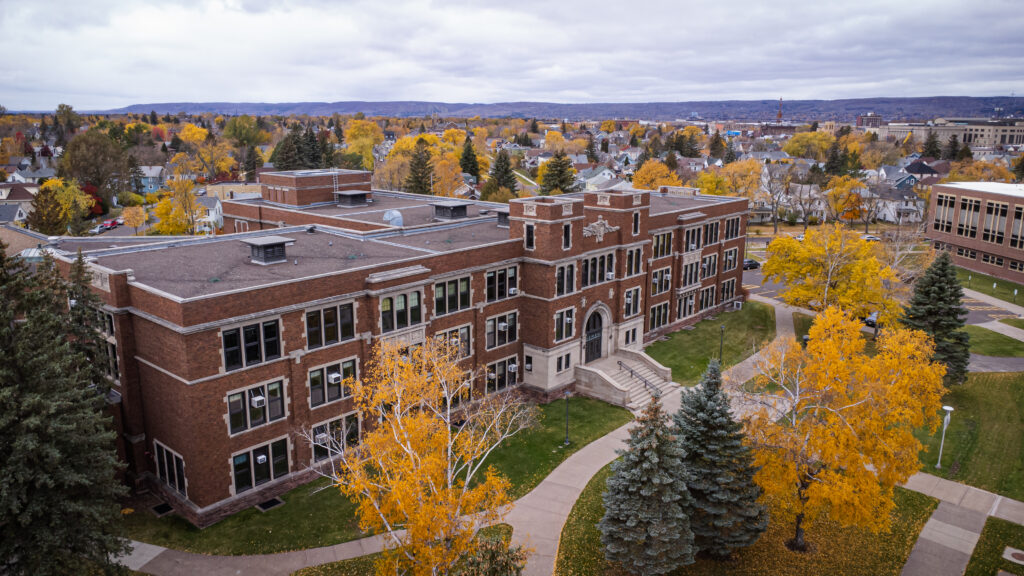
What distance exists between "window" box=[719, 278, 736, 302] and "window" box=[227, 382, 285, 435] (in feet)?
144

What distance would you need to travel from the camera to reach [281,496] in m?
29.5

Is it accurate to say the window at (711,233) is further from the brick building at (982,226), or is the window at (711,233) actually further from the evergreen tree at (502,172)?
the evergreen tree at (502,172)

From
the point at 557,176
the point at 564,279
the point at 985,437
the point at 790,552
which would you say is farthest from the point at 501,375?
the point at 557,176

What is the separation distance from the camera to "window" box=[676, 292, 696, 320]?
55.0 m

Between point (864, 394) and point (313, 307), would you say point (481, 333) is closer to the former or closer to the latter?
point (313, 307)

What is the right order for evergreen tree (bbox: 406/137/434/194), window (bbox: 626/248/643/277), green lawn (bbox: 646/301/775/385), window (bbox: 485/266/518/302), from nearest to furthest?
window (bbox: 485/266/518/302) < window (bbox: 626/248/643/277) < green lawn (bbox: 646/301/775/385) < evergreen tree (bbox: 406/137/434/194)

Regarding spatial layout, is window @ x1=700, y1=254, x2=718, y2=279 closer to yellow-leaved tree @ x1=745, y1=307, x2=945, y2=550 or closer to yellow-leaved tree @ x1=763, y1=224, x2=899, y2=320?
yellow-leaved tree @ x1=763, y1=224, x2=899, y2=320

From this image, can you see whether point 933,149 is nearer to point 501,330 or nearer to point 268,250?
point 501,330

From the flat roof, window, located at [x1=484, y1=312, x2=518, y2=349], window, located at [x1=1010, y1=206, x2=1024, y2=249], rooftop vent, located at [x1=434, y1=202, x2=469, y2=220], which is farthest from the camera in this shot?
the flat roof

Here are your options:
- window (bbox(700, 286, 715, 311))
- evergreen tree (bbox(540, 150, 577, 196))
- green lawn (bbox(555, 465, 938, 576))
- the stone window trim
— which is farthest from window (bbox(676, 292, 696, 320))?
the stone window trim

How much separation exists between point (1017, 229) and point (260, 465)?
79.5m

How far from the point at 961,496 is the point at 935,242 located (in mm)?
62978

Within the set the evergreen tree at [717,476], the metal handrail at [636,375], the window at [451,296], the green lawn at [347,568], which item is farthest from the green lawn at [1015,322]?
the green lawn at [347,568]

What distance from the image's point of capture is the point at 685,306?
183ft
